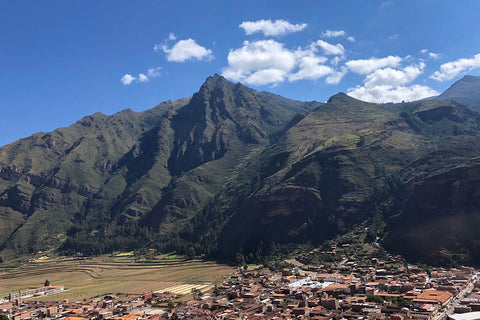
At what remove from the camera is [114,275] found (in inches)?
4793

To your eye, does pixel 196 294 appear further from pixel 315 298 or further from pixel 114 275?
pixel 114 275

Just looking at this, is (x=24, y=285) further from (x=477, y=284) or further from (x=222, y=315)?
(x=477, y=284)

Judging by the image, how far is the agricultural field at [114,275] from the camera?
9525 cm

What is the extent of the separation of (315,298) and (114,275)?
250 feet

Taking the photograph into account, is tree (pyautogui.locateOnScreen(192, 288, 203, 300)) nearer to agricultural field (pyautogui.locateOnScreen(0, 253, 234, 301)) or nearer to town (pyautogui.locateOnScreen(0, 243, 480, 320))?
town (pyautogui.locateOnScreen(0, 243, 480, 320))

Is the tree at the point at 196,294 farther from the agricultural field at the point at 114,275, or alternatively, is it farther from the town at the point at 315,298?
the agricultural field at the point at 114,275

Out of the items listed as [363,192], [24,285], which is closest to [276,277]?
[363,192]

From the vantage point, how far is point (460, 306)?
54.4m

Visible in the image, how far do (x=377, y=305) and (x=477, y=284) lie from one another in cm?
2158

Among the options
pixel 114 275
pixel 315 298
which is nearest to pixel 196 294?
pixel 315 298

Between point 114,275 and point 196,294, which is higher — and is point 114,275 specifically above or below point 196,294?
below

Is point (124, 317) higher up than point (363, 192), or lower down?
lower down

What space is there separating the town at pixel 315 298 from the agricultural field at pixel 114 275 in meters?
8.22

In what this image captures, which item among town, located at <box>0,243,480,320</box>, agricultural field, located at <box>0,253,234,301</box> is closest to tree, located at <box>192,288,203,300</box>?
town, located at <box>0,243,480,320</box>
